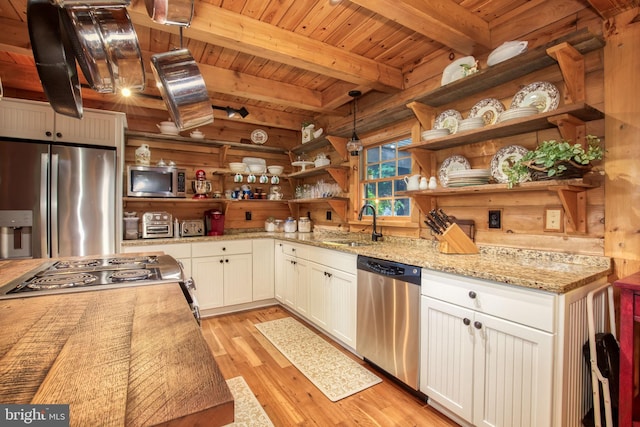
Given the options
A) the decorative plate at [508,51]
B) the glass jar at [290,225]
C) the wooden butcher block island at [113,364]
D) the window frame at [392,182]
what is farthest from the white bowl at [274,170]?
the wooden butcher block island at [113,364]

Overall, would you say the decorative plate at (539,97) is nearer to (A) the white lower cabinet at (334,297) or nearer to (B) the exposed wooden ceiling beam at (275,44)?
(B) the exposed wooden ceiling beam at (275,44)

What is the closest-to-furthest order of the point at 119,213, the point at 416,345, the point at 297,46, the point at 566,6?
1. the point at 566,6
2. the point at 416,345
3. the point at 297,46
4. the point at 119,213

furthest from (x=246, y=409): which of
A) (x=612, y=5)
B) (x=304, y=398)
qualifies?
(x=612, y=5)

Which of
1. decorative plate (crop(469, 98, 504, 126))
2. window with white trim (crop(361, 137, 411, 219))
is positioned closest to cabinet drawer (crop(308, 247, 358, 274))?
window with white trim (crop(361, 137, 411, 219))

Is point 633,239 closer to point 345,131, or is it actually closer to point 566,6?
point 566,6

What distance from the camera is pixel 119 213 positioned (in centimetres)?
285

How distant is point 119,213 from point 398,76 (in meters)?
2.83

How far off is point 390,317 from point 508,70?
1.69 metres

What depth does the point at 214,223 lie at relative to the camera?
12.0 ft

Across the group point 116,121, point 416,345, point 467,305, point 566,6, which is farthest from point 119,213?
point 566,6

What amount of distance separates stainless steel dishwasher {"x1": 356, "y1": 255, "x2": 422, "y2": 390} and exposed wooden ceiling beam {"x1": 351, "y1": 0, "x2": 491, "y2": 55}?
1472mm

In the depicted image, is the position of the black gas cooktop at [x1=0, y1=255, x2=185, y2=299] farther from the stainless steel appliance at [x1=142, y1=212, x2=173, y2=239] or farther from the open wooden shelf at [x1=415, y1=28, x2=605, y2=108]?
the open wooden shelf at [x1=415, y1=28, x2=605, y2=108]

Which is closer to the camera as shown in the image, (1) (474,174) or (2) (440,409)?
(2) (440,409)

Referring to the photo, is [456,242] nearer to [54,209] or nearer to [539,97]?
[539,97]
